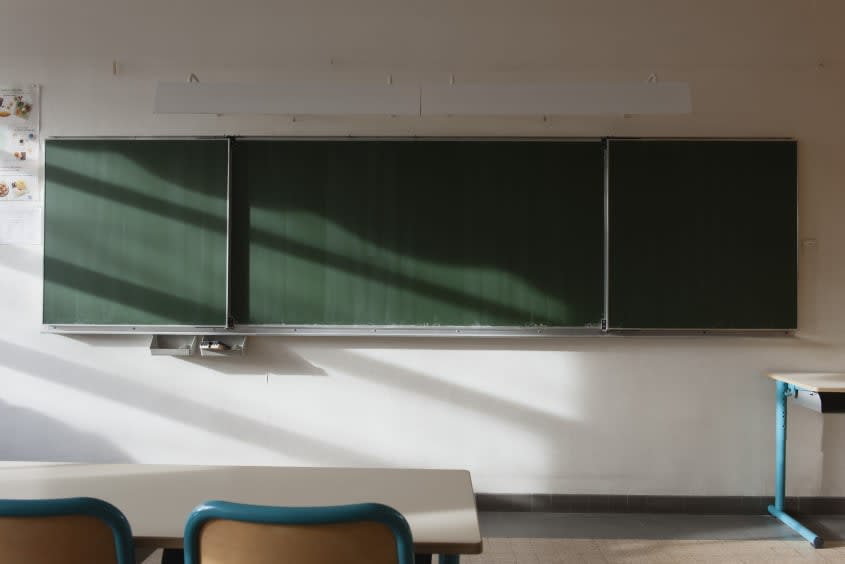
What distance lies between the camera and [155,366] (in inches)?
164

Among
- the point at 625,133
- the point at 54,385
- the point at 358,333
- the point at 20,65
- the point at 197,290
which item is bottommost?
the point at 54,385

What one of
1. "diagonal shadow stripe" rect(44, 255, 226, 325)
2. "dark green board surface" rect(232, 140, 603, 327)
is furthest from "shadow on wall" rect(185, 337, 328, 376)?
"diagonal shadow stripe" rect(44, 255, 226, 325)

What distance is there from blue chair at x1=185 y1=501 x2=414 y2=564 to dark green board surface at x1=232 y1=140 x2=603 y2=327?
256 centimetres

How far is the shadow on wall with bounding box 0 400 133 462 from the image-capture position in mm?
4160

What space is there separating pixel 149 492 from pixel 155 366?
2.35 meters

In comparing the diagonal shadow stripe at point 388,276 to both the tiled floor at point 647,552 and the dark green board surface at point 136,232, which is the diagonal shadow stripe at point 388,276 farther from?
the tiled floor at point 647,552

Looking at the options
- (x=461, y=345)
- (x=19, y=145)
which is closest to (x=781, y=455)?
(x=461, y=345)

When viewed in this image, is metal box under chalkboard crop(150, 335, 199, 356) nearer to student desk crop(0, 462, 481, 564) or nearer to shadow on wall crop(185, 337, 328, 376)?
shadow on wall crop(185, 337, 328, 376)

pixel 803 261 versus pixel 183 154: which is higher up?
pixel 183 154

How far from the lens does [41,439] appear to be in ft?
13.7

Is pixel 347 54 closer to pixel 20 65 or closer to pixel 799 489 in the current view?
pixel 20 65

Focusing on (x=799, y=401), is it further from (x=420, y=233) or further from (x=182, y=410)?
(x=182, y=410)

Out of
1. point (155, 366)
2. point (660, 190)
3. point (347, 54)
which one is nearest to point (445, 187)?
point (347, 54)

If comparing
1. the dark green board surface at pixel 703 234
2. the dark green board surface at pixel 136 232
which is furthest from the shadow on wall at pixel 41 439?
the dark green board surface at pixel 703 234
